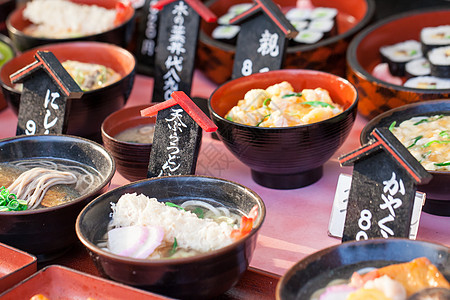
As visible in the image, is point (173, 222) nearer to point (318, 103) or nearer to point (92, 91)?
point (318, 103)

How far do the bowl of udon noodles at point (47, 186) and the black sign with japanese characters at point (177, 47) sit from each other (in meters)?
0.77

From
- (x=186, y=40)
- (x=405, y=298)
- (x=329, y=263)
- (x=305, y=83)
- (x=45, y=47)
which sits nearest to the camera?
(x=405, y=298)

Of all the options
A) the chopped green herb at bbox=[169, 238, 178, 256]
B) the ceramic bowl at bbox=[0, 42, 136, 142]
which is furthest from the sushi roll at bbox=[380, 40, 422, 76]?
the chopped green herb at bbox=[169, 238, 178, 256]

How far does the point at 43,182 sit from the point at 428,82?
2.03 m

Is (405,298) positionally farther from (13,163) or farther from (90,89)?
(90,89)

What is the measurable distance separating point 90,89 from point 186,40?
1.75ft

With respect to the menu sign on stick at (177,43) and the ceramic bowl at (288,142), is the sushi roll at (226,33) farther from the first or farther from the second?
the ceramic bowl at (288,142)

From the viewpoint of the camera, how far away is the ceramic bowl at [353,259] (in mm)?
1604

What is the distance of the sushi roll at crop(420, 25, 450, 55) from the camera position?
3283 mm

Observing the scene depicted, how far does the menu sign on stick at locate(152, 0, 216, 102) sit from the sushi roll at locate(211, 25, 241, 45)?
80 cm

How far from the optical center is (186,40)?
293 cm

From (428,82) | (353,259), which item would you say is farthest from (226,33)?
(353,259)

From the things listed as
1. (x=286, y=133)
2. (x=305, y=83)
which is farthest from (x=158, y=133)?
(x=305, y=83)

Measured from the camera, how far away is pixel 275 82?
8.98 ft
